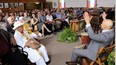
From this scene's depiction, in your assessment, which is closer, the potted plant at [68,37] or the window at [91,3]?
the potted plant at [68,37]

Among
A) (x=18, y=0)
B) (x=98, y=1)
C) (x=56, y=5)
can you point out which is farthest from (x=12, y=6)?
(x=98, y=1)

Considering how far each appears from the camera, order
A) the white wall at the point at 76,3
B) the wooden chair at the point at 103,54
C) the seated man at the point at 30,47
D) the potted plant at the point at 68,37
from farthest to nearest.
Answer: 1. the white wall at the point at 76,3
2. the potted plant at the point at 68,37
3. the seated man at the point at 30,47
4. the wooden chair at the point at 103,54

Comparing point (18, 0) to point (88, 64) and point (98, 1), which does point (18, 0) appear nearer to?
point (98, 1)

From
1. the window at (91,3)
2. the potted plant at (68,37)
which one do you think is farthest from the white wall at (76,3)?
the potted plant at (68,37)

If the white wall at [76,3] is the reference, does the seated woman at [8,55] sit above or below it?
above

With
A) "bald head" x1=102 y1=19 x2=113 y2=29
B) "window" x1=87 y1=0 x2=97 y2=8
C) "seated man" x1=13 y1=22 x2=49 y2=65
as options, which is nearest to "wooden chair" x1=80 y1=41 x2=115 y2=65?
"bald head" x1=102 y1=19 x2=113 y2=29

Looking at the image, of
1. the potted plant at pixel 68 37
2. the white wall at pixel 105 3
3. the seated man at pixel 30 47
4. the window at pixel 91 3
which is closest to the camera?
the seated man at pixel 30 47

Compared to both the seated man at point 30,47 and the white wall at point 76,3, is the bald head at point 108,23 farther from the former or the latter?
the white wall at point 76,3

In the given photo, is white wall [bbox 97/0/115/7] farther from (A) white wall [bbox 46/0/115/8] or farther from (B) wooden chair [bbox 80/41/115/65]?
(B) wooden chair [bbox 80/41/115/65]

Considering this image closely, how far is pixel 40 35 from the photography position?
7762 mm

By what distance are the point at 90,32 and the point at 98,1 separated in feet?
40.2

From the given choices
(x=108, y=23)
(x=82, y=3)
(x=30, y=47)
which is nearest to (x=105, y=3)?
(x=82, y=3)

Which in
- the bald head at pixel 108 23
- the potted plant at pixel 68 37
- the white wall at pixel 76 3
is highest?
the bald head at pixel 108 23

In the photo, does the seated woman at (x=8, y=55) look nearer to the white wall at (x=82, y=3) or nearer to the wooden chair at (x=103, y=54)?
the wooden chair at (x=103, y=54)
